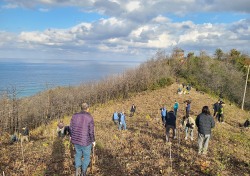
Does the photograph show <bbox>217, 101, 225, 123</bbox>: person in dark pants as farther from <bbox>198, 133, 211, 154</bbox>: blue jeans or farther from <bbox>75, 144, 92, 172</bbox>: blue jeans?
<bbox>75, 144, 92, 172</bbox>: blue jeans

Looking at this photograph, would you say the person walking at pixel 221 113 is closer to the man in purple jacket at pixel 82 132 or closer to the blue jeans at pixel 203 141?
the blue jeans at pixel 203 141

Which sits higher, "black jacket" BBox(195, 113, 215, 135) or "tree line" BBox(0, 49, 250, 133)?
"black jacket" BBox(195, 113, 215, 135)

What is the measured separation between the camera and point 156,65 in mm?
68688

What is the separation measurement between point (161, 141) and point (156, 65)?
54.7 m

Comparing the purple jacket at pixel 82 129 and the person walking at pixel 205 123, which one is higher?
the purple jacket at pixel 82 129

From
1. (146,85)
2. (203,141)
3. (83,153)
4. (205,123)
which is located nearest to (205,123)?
(205,123)

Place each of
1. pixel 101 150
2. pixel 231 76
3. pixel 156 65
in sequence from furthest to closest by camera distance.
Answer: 1. pixel 156 65
2. pixel 231 76
3. pixel 101 150

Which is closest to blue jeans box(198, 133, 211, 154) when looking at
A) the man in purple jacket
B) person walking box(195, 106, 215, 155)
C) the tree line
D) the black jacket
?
person walking box(195, 106, 215, 155)

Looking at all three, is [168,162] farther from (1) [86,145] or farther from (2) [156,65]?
(2) [156,65]

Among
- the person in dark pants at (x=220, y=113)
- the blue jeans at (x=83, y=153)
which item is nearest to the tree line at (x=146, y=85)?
the person in dark pants at (x=220, y=113)

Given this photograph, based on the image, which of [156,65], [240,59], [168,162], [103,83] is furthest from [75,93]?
[168,162]

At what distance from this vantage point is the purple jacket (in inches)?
279

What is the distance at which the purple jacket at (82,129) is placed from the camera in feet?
23.3

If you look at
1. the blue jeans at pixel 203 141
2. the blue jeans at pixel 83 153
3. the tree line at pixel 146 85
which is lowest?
the tree line at pixel 146 85
